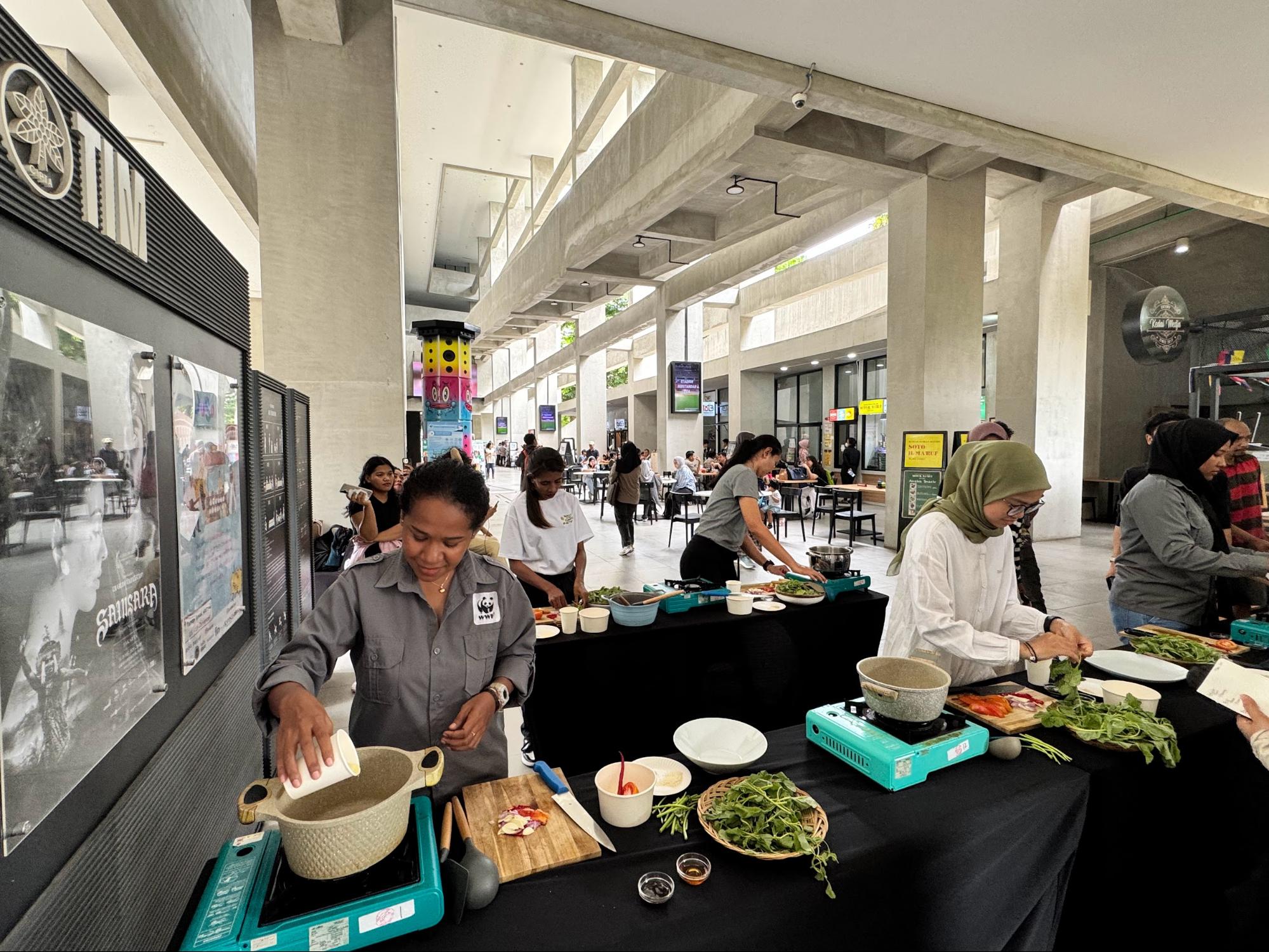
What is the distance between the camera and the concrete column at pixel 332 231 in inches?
204

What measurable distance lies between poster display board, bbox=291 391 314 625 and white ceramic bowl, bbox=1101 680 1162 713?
4.20 meters

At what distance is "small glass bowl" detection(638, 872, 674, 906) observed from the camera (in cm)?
104

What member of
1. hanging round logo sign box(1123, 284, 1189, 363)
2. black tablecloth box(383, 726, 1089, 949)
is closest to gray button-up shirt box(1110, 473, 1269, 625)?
black tablecloth box(383, 726, 1089, 949)

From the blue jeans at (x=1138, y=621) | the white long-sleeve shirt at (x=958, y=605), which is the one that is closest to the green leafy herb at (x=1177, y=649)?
the blue jeans at (x=1138, y=621)

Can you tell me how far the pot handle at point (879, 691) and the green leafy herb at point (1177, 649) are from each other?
4.87ft

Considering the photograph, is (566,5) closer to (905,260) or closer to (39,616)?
(39,616)

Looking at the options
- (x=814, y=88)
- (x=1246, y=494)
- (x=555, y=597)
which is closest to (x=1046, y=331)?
(x=1246, y=494)

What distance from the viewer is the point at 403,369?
5.77 meters

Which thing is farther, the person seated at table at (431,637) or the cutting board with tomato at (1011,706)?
the cutting board with tomato at (1011,706)

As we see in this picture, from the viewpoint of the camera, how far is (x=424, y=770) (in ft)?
3.51

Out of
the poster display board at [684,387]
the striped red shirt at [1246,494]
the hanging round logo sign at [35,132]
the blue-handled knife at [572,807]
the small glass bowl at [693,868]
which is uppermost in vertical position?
the poster display board at [684,387]

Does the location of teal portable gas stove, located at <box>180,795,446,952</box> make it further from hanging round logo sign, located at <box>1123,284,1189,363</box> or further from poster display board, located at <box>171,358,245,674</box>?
hanging round logo sign, located at <box>1123,284,1189,363</box>

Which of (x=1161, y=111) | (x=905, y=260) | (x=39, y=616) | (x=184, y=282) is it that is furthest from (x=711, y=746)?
(x=905, y=260)

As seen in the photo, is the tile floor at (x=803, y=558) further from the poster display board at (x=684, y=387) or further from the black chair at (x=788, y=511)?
the poster display board at (x=684, y=387)
